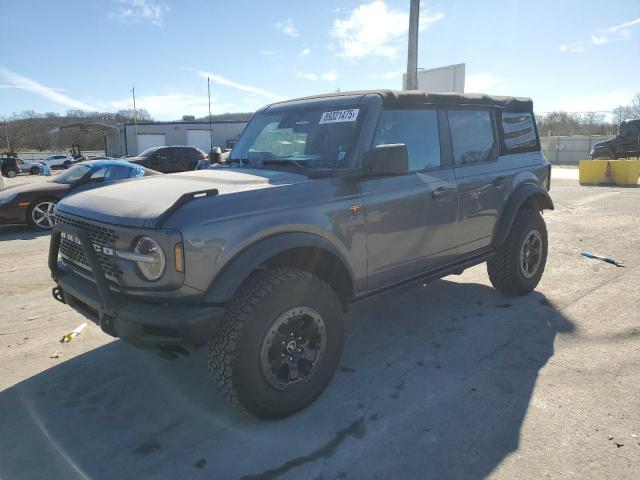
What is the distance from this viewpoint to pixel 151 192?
116 inches

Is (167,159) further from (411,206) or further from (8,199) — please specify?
(411,206)

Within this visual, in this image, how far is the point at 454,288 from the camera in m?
5.37

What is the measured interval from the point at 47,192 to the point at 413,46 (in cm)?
802

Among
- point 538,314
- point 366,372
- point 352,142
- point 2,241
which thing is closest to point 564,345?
point 538,314

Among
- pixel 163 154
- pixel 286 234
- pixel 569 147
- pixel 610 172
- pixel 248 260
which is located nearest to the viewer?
pixel 248 260

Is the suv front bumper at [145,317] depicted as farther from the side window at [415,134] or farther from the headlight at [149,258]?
the side window at [415,134]

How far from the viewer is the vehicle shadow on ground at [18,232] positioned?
870 cm

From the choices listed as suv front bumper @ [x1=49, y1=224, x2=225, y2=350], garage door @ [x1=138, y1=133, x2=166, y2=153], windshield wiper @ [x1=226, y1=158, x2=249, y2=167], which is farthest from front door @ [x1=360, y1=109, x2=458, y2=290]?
garage door @ [x1=138, y1=133, x2=166, y2=153]

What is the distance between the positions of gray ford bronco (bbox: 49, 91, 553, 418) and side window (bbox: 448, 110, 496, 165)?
18 mm

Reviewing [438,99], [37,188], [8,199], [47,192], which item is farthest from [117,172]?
[438,99]

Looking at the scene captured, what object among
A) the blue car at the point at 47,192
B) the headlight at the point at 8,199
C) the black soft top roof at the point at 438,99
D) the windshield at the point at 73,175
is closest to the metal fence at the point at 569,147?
the blue car at the point at 47,192

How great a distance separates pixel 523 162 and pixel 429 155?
63.0 inches

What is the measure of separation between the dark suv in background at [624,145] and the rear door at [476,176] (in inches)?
920

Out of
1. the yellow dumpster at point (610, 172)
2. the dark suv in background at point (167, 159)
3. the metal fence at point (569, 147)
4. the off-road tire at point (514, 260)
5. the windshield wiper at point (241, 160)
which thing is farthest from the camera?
the metal fence at point (569, 147)
